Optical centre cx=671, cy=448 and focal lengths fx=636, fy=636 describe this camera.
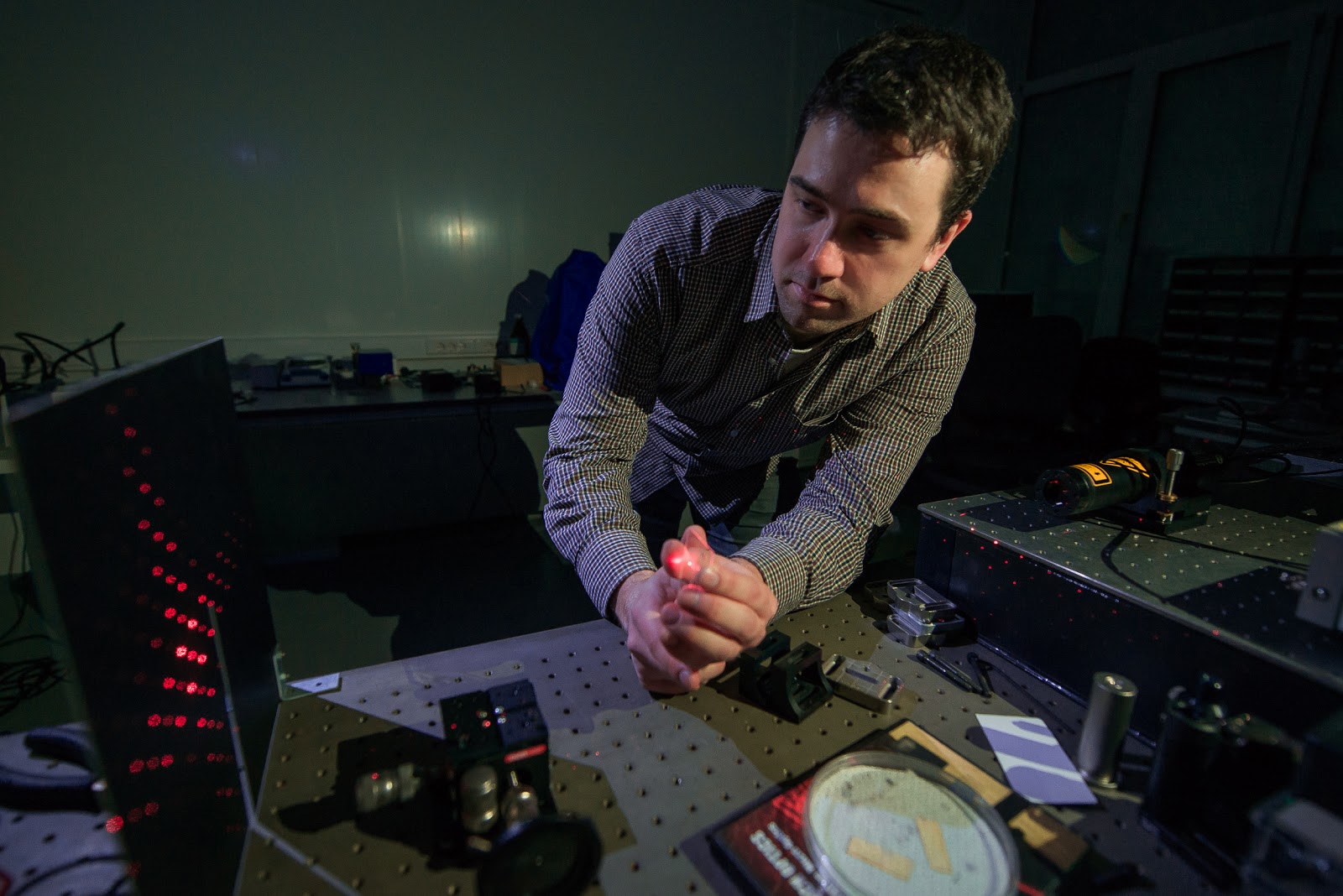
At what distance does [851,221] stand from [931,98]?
17cm

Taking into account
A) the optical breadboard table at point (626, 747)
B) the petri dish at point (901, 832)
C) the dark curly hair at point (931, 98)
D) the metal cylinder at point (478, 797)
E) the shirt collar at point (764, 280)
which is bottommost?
the optical breadboard table at point (626, 747)

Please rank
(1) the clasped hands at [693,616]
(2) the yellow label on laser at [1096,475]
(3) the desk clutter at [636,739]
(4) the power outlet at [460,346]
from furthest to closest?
1. (4) the power outlet at [460,346]
2. (2) the yellow label on laser at [1096,475]
3. (1) the clasped hands at [693,616]
4. (3) the desk clutter at [636,739]

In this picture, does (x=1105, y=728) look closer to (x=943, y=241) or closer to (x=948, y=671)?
(x=948, y=671)

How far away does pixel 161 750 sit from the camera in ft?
1.43

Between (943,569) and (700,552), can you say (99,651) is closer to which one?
(700,552)

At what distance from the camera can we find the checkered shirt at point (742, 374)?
0.99 metres

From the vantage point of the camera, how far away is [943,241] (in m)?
0.96

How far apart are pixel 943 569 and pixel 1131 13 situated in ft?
14.3

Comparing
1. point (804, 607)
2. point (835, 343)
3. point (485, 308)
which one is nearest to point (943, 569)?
point (804, 607)

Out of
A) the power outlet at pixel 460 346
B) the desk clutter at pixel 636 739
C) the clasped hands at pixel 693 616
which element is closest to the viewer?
the desk clutter at pixel 636 739

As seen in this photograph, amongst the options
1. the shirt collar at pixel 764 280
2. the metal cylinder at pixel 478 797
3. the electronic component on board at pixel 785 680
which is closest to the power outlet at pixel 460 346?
the shirt collar at pixel 764 280

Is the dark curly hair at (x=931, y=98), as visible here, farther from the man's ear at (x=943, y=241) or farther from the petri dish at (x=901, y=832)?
the petri dish at (x=901, y=832)

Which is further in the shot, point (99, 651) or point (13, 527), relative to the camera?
point (13, 527)

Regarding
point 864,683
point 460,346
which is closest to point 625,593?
point 864,683
